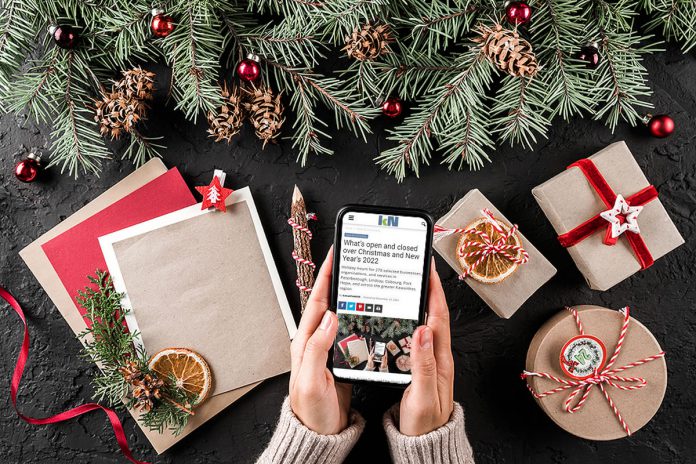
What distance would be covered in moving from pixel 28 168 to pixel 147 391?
23.1 inches

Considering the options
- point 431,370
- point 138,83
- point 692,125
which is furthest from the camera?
point 692,125

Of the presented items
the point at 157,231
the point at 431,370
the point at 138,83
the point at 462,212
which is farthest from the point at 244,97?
the point at 431,370

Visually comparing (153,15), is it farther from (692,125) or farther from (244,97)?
(692,125)

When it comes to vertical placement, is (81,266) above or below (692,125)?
above

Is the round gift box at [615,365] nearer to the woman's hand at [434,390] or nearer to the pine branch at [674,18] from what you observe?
the woman's hand at [434,390]

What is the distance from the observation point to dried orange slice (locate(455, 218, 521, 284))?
107 centimetres

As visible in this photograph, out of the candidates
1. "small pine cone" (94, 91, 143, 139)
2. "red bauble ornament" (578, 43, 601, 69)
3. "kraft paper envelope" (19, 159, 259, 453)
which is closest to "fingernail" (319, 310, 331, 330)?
"kraft paper envelope" (19, 159, 259, 453)

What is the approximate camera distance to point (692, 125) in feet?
3.86

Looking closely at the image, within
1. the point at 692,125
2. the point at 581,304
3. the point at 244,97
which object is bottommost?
the point at 581,304

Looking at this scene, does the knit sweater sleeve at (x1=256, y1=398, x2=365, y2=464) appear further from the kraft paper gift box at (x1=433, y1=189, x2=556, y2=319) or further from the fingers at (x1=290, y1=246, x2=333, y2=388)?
the kraft paper gift box at (x1=433, y1=189, x2=556, y2=319)

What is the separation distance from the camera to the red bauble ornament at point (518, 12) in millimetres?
933

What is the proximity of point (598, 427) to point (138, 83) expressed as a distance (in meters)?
1.25

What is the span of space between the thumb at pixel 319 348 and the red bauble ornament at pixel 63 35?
78 centimetres

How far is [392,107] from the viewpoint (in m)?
1.11
